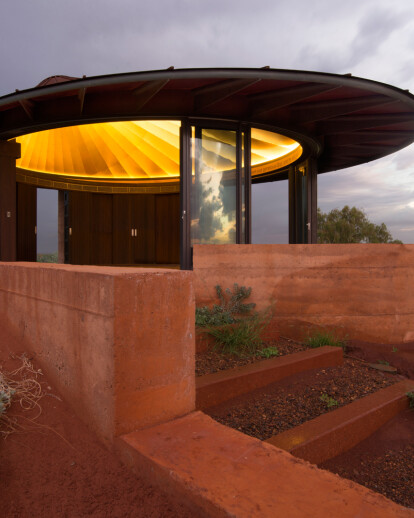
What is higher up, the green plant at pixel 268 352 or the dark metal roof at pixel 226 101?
the dark metal roof at pixel 226 101

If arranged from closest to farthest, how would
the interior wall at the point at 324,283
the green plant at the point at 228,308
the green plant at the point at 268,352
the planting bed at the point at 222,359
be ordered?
the planting bed at the point at 222,359
the green plant at the point at 268,352
the green plant at the point at 228,308
the interior wall at the point at 324,283

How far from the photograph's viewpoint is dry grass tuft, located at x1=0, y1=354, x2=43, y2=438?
6.63ft

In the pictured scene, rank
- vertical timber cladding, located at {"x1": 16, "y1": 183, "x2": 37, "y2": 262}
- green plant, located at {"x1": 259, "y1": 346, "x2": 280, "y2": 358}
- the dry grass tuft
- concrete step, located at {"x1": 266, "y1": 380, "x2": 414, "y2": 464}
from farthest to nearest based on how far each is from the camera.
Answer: vertical timber cladding, located at {"x1": 16, "y1": 183, "x2": 37, "y2": 262}
green plant, located at {"x1": 259, "y1": 346, "x2": 280, "y2": 358}
concrete step, located at {"x1": 266, "y1": 380, "x2": 414, "y2": 464}
the dry grass tuft

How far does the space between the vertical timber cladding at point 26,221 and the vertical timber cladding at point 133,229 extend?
63.7 inches

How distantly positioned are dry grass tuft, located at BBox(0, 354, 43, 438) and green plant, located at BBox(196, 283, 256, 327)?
2.45m

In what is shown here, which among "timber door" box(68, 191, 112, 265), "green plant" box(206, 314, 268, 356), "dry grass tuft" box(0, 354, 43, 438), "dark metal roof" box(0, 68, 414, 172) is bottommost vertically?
"green plant" box(206, 314, 268, 356)

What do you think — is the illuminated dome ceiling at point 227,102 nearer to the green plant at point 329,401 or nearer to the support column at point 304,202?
the support column at point 304,202

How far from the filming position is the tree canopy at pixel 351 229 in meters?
21.6

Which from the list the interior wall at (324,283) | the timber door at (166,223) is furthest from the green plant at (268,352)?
the timber door at (166,223)

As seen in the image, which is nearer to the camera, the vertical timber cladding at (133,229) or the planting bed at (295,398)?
the planting bed at (295,398)

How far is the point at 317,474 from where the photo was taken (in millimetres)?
1580

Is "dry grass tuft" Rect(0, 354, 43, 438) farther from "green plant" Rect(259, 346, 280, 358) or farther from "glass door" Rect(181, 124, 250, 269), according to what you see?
"glass door" Rect(181, 124, 250, 269)

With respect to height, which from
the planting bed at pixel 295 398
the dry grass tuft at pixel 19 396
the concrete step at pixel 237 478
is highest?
the dry grass tuft at pixel 19 396

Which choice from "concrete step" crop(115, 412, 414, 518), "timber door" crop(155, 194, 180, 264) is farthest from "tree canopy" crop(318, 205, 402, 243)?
"concrete step" crop(115, 412, 414, 518)
